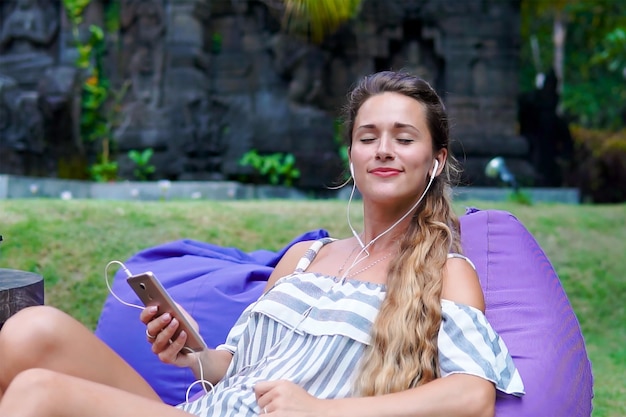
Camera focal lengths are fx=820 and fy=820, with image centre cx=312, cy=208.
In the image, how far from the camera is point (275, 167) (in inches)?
480

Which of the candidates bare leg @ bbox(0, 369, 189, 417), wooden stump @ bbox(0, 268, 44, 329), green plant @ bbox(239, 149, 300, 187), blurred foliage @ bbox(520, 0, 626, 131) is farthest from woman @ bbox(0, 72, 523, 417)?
blurred foliage @ bbox(520, 0, 626, 131)

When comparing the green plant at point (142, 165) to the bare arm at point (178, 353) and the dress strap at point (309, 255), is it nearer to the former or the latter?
the dress strap at point (309, 255)

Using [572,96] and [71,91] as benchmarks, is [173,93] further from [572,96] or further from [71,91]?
[572,96]

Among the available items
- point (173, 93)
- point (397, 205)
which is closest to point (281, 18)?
point (173, 93)

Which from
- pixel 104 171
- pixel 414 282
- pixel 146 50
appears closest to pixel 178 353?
pixel 414 282

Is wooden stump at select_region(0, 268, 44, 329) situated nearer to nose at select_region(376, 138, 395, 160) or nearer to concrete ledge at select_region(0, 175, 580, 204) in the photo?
nose at select_region(376, 138, 395, 160)

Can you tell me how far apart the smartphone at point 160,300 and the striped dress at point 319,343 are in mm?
142

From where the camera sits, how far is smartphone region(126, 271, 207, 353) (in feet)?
→ 6.81

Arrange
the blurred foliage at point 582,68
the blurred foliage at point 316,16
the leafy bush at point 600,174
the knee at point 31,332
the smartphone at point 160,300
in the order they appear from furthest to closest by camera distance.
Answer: the blurred foliage at point 582,68, the leafy bush at point 600,174, the blurred foliage at point 316,16, the smartphone at point 160,300, the knee at point 31,332

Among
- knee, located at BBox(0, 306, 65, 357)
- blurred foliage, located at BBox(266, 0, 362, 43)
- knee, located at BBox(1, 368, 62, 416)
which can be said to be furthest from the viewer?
blurred foliage, located at BBox(266, 0, 362, 43)

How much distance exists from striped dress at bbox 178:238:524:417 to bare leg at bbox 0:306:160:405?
291mm

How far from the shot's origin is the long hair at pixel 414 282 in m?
1.98

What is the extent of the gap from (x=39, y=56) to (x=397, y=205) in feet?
36.5

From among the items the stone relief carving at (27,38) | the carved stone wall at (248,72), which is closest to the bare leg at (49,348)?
the carved stone wall at (248,72)
